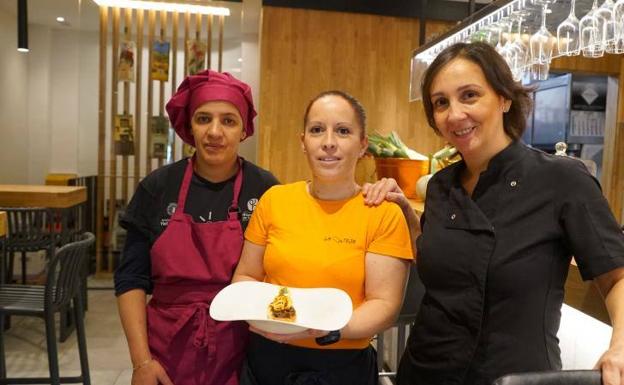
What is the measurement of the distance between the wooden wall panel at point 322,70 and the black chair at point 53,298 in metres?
2.56

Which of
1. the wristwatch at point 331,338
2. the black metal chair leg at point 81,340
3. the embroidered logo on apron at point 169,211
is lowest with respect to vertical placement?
the black metal chair leg at point 81,340

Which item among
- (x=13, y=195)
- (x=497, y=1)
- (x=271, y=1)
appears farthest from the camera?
(x=271, y=1)

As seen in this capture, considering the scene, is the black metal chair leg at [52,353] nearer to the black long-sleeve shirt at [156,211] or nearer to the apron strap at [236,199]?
the black long-sleeve shirt at [156,211]

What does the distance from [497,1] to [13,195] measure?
3374 millimetres

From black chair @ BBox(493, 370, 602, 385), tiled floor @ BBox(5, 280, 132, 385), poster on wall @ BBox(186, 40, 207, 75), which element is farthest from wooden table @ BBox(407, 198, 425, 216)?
poster on wall @ BBox(186, 40, 207, 75)

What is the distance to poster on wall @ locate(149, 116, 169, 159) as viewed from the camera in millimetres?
5504

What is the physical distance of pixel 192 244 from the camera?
58.6 inches

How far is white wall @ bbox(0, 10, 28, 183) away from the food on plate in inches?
267

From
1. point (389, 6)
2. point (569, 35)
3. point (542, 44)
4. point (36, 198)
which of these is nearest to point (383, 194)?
point (569, 35)

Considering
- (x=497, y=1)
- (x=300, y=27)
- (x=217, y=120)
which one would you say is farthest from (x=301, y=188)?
(x=300, y=27)

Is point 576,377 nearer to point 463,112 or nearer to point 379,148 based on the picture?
point 463,112

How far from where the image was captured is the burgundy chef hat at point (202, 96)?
1.55m

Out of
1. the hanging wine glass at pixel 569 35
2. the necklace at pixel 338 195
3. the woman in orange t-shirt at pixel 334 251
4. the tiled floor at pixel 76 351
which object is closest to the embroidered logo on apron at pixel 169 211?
the woman in orange t-shirt at pixel 334 251

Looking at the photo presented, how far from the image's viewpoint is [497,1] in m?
2.48
